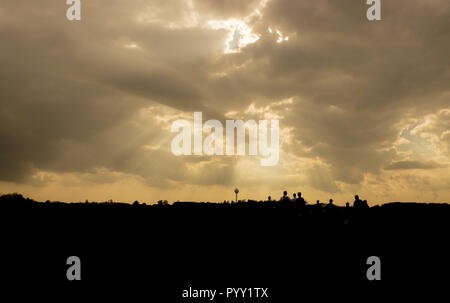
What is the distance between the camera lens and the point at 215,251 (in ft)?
60.7

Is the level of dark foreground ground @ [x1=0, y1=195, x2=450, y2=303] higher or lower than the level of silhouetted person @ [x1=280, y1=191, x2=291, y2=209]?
lower

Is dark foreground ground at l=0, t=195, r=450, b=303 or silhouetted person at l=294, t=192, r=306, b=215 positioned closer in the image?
dark foreground ground at l=0, t=195, r=450, b=303

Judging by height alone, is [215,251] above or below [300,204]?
below

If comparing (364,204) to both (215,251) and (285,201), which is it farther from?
(215,251)

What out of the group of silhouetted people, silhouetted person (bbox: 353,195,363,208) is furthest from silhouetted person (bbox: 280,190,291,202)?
silhouetted person (bbox: 353,195,363,208)

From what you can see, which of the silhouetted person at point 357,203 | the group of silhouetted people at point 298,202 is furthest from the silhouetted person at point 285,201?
the silhouetted person at point 357,203

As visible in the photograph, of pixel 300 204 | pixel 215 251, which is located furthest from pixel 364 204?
pixel 215 251

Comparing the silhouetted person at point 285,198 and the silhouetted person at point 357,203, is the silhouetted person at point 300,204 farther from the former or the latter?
the silhouetted person at point 357,203

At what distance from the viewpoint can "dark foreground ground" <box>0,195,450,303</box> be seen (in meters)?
16.5

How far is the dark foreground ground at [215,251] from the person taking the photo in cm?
1653

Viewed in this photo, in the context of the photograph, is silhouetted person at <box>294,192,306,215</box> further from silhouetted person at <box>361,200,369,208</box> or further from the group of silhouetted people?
silhouetted person at <box>361,200,369,208</box>
